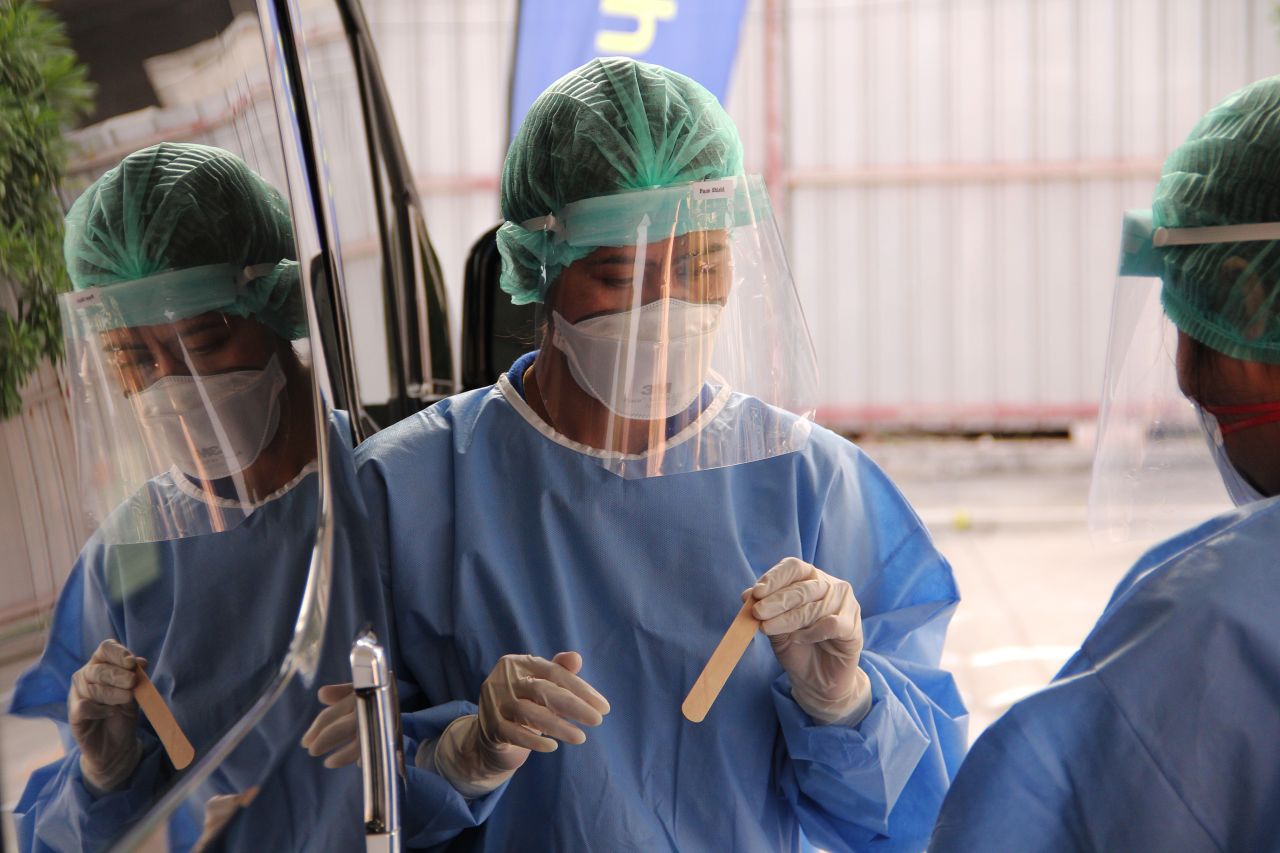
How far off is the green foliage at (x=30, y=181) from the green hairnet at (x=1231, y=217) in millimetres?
1047

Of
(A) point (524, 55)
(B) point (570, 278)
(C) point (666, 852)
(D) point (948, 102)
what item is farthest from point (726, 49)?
(D) point (948, 102)

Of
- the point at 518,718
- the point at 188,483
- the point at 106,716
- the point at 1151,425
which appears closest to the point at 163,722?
the point at 106,716

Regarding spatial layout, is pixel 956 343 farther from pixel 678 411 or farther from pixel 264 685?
pixel 264 685

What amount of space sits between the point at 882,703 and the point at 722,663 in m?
0.22

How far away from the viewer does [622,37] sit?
11.4 ft

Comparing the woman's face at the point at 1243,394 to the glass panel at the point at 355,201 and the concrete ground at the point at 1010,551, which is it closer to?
the concrete ground at the point at 1010,551

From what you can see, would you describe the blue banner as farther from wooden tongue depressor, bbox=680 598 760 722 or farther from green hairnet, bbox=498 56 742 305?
wooden tongue depressor, bbox=680 598 760 722

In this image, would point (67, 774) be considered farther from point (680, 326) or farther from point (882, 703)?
point (882, 703)

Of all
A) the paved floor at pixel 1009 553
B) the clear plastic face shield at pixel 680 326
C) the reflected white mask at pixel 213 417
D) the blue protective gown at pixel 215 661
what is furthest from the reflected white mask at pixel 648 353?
the paved floor at pixel 1009 553

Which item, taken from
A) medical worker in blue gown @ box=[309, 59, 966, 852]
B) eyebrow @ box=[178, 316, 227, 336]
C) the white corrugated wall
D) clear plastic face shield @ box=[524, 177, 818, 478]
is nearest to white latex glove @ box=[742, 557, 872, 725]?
medical worker in blue gown @ box=[309, 59, 966, 852]

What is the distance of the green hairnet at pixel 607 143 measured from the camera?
4.47 feet

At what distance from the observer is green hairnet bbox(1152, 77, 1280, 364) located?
1161 millimetres

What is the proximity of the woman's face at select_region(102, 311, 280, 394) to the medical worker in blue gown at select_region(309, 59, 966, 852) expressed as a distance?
1.63 ft

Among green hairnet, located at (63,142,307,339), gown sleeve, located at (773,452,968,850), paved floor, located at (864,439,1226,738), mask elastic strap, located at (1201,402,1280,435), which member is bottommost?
paved floor, located at (864,439,1226,738)
